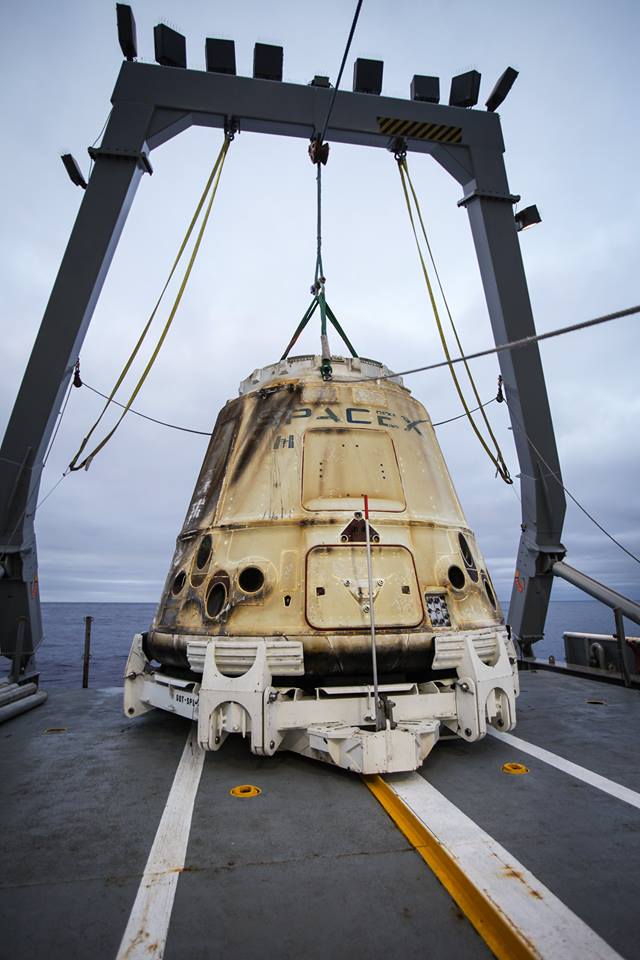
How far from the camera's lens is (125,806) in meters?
4.33

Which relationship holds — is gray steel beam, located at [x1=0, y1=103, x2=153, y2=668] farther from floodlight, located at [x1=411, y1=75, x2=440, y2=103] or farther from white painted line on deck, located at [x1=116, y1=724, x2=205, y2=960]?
white painted line on deck, located at [x1=116, y1=724, x2=205, y2=960]

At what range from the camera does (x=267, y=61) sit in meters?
9.45

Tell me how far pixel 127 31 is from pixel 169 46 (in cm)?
70

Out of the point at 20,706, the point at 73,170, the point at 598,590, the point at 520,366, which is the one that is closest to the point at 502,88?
the point at 520,366

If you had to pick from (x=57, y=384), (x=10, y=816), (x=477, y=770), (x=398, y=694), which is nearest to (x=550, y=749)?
(x=477, y=770)

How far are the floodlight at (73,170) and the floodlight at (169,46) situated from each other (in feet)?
7.64

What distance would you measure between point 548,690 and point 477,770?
5111 mm

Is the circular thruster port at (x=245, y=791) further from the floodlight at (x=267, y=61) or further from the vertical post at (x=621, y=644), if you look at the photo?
the floodlight at (x=267, y=61)

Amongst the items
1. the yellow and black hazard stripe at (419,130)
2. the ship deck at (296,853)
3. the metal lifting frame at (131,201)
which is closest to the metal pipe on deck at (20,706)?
the metal lifting frame at (131,201)

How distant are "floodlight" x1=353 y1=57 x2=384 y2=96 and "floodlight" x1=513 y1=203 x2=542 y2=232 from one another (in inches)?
143

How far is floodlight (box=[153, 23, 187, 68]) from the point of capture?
9.21 m

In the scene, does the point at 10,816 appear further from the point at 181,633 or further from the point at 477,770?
the point at 477,770

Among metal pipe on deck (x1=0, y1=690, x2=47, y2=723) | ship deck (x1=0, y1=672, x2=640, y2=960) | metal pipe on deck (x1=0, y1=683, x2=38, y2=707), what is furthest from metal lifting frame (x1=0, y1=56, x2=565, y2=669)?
ship deck (x1=0, y1=672, x2=640, y2=960)

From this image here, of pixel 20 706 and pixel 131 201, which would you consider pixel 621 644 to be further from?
pixel 131 201
